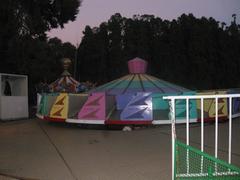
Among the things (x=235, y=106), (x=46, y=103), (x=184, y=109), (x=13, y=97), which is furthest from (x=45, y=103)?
(x=235, y=106)

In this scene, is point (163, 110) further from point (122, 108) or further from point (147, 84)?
point (147, 84)

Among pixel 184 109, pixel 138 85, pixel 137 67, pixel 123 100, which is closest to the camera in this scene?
pixel 184 109

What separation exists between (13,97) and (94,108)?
282 inches

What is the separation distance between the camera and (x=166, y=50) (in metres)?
44.8

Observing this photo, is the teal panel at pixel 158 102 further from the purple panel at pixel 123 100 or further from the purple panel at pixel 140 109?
the purple panel at pixel 123 100

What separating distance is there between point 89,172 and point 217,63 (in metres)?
40.5

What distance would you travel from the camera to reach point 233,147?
373 inches

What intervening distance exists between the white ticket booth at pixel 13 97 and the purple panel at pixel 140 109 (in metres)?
7.50

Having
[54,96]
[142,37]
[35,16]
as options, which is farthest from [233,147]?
[142,37]

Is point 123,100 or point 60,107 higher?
point 123,100

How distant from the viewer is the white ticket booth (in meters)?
19.6

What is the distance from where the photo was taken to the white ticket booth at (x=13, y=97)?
19625mm

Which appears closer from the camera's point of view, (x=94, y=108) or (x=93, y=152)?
(x=93, y=152)

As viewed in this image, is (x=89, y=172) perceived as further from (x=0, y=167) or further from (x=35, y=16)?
(x=35, y=16)
